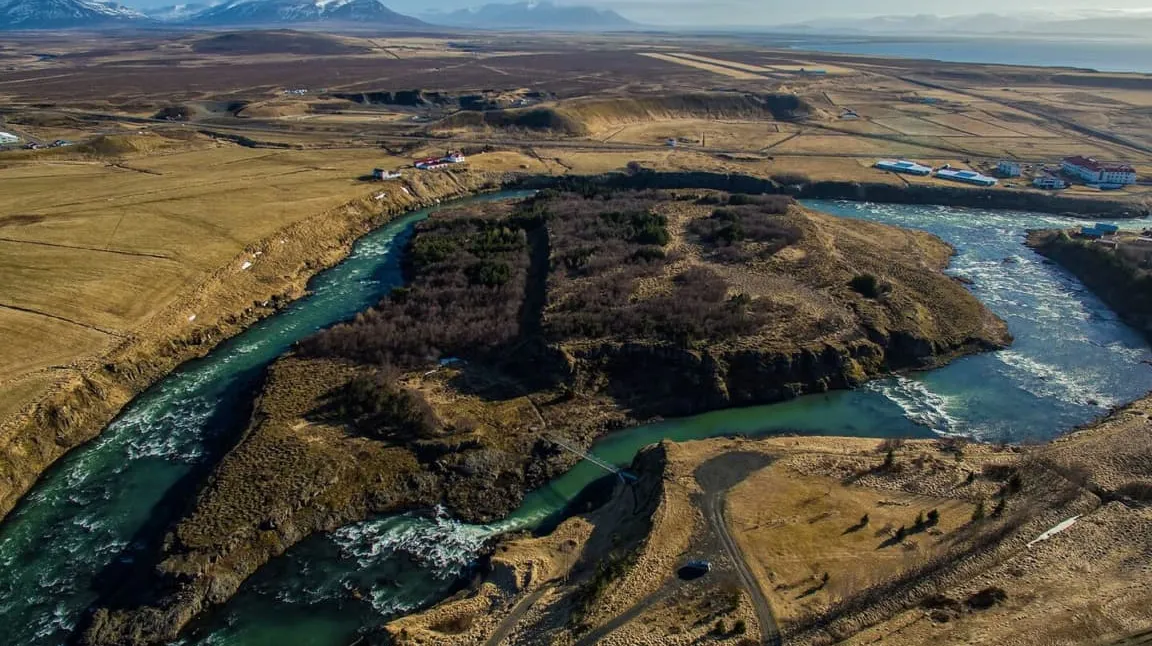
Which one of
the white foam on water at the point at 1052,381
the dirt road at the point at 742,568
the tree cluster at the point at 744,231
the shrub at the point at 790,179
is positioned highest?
the shrub at the point at 790,179

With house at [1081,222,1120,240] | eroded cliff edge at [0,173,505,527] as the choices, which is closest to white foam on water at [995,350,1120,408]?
house at [1081,222,1120,240]

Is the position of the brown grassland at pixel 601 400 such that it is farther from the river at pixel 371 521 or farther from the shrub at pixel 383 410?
the river at pixel 371 521

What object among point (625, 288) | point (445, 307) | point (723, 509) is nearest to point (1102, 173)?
point (625, 288)

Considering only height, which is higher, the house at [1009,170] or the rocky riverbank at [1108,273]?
the house at [1009,170]

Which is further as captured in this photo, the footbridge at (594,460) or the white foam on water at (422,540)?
the footbridge at (594,460)

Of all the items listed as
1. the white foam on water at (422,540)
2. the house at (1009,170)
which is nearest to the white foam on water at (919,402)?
the white foam on water at (422,540)

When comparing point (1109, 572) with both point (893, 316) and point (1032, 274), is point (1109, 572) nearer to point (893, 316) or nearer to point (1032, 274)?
point (893, 316)

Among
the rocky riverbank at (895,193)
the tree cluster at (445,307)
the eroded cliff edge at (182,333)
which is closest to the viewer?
the eroded cliff edge at (182,333)
